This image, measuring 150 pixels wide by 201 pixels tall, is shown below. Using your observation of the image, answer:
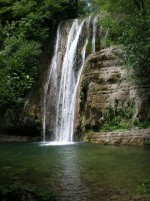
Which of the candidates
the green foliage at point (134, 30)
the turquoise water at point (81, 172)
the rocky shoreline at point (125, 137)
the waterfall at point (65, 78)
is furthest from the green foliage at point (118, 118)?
the turquoise water at point (81, 172)

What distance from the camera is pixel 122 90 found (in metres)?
22.2

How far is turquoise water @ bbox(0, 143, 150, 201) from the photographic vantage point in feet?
27.6

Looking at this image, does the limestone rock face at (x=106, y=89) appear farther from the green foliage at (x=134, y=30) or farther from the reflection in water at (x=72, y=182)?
the reflection in water at (x=72, y=182)

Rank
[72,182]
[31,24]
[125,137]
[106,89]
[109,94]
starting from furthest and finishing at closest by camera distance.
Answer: [31,24]
[106,89]
[109,94]
[125,137]
[72,182]

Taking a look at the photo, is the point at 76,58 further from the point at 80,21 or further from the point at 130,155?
the point at 130,155

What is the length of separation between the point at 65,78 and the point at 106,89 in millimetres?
4391

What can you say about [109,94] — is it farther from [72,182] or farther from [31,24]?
[72,182]

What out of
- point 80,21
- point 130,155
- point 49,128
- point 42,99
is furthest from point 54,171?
point 80,21

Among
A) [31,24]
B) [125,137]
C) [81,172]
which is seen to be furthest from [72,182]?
[31,24]


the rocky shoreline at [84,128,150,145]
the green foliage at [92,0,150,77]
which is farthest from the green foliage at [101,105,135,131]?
the green foliage at [92,0,150,77]

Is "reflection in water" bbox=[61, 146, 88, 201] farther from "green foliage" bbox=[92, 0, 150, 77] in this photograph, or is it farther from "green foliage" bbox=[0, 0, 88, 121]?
"green foliage" bbox=[0, 0, 88, 121]

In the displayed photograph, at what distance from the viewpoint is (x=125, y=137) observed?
19.5 meters

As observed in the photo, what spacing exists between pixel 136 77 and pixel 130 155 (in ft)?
25.5

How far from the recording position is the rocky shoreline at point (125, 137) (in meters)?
18.9
